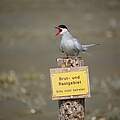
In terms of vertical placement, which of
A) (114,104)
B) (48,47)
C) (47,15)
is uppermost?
(47,15)

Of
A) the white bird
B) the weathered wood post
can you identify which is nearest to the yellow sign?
the weathered wood post

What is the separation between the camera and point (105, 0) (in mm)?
33000

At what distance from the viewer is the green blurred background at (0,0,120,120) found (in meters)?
12.5

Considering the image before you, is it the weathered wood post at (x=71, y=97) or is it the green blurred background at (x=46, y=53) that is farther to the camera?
the green blurred background at (x=46, y=53)

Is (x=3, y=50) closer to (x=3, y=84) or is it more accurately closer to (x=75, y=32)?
(x=75, y=32)

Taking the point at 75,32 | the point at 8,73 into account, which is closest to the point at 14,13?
the point at 75,32

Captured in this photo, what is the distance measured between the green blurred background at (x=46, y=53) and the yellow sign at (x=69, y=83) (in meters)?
3.12

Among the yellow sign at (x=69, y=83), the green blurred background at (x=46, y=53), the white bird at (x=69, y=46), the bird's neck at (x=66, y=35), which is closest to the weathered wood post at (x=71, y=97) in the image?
the yellow sign at (x=69, y=83)

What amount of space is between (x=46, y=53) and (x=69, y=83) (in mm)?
11837

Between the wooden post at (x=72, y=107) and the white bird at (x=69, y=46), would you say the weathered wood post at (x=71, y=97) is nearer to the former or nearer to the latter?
the wooden post at (x=72, y=107)

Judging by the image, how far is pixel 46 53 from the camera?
1956 centimetres

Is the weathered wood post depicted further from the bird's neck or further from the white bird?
the bird's neck

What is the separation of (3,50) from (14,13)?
9.29m

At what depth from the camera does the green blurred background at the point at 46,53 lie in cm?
1251
